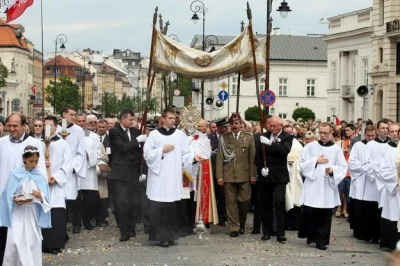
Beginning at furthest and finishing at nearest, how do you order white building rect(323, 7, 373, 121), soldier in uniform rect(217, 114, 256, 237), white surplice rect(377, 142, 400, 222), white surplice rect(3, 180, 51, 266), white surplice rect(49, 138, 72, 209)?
white building rect(323, 7, 373, 121)
soldier in uniform rect(217, 114, 256, 237)
white surplice rect(377, 142, 400, 222)
white surplice rect(49, 138, 72, 209)
white surplice rect(3, 180, 51, 266)

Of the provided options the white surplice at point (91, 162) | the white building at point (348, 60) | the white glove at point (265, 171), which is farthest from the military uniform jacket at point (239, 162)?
the white building at point (348, 60)

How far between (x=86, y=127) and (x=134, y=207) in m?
2.65

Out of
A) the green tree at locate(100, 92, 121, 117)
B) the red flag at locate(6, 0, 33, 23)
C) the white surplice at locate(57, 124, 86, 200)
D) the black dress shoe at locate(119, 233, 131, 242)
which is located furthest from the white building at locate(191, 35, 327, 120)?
the black dress shoe at locate(119, 233, 131, 242)

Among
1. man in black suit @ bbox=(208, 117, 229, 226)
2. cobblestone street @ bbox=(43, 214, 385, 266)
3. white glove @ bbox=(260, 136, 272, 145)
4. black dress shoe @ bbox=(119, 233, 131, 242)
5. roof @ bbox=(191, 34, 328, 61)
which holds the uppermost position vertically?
roof @ bbox=(191, 34, 328, 61)

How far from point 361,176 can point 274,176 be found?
4.63 ft

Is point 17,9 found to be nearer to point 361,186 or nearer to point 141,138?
point 141,138


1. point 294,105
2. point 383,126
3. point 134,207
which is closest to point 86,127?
point 134,207

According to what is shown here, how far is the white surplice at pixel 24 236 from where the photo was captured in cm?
1062

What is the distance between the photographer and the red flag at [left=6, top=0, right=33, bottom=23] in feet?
90.0

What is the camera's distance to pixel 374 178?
14758 mm

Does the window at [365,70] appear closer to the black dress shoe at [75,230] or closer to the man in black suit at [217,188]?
the man in black suit at [217,188]

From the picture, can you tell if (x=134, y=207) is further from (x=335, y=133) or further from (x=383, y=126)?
(x=335, y=133)

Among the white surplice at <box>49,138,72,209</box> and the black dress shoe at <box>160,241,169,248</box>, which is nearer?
the white surplice at <box>49,138,72,209</box>

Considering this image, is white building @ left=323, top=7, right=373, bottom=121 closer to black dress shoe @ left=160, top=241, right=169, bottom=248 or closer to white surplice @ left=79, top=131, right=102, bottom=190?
white surplice @ left=79, top=131, right=102, bottom=190
